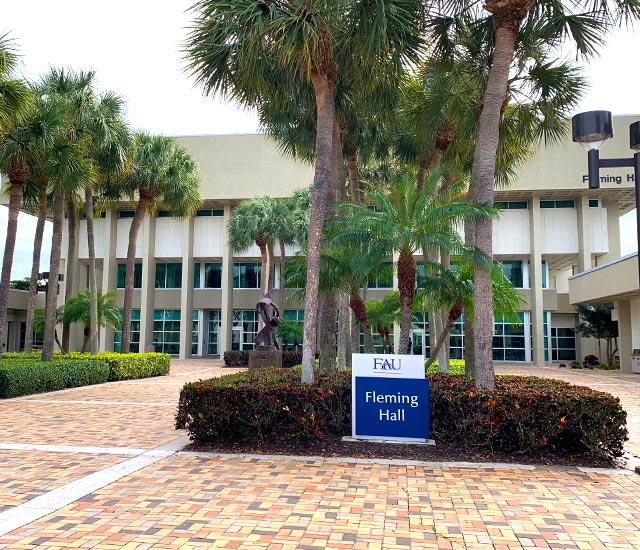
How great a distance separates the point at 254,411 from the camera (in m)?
8.16

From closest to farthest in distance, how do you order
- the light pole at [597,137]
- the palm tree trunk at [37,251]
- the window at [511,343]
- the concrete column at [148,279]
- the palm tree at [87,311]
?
the light pole at [597,137] → the palm tree trunk at [37,251] → the palm tree at [87,311] → the window at [511,343] → the concrete column at [148,279]

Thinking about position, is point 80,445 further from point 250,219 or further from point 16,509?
point 250,219

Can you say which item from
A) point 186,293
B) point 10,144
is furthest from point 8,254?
point 186,293

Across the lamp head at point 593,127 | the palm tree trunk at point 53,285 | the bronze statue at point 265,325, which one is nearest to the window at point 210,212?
the bronze statue at point 265,325

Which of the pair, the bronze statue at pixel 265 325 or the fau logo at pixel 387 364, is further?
the bronze statue at pixel 265 325

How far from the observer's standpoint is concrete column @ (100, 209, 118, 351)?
1544 inches

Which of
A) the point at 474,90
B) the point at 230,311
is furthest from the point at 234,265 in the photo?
the point at 474,90

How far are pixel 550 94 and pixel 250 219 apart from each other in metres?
21.2

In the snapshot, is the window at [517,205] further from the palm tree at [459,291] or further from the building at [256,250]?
the palm tree at [459,291]

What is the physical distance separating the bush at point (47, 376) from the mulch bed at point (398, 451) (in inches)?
323

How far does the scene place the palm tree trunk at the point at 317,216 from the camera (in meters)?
9.35

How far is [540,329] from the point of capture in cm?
3403

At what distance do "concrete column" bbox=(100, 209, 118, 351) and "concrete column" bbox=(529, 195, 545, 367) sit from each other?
88.9 ft

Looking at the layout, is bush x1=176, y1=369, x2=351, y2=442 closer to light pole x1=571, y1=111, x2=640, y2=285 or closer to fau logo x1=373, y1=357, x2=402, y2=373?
fau logo x1=373, y1=357, x2=402, y2=373
